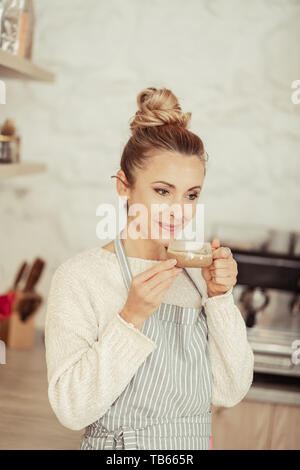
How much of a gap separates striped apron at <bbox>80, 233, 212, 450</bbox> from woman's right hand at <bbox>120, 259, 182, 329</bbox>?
14 centimetres

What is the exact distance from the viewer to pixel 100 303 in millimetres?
1243

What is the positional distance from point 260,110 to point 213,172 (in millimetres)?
336

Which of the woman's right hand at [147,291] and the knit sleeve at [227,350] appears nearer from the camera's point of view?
the woman's right hand at [147,291]

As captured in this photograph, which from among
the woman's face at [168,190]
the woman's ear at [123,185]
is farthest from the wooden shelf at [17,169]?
the woman's face at [168,190]

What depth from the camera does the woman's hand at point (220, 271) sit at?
1239 millimetres

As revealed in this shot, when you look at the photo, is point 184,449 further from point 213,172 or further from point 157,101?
point 213,172

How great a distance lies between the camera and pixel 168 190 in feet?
4.19

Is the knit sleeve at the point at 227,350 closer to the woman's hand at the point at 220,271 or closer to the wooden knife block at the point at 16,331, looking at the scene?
the woman's hand at the point at 220,271

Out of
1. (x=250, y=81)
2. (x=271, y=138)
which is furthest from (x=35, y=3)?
(x=271, y=138)

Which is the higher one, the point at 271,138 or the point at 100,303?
the point at 271,138

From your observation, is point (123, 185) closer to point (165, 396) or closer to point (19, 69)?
point (165, 396)

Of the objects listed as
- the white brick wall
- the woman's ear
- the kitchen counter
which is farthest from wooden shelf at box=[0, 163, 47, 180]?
the kitchen counter

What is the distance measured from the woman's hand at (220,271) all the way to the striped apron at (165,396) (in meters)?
0.10

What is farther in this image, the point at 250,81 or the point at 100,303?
the point at 250,81
